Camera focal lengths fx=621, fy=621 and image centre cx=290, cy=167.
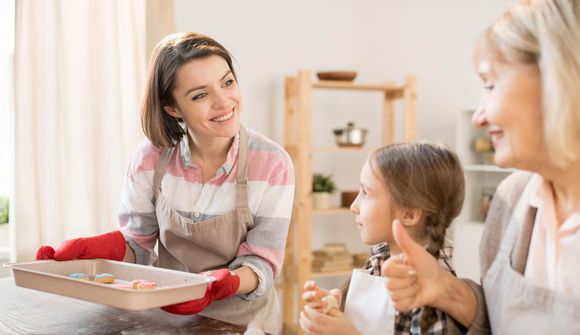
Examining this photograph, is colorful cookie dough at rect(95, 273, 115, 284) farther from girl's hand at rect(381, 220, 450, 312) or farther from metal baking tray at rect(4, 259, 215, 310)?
girl's hand at rect(381, 220, 450, 312)

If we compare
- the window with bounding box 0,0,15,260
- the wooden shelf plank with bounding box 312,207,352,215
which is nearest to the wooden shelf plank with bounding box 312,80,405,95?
the wooden shelf plank with bounding box 312,207,352,215

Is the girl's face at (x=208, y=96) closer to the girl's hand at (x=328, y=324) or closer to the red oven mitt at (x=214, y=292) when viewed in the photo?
the red oven mitt at (x=214, y=292)

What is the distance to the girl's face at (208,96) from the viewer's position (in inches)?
64.0

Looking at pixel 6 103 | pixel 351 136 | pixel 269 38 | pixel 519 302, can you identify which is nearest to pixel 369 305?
pixel 519 302

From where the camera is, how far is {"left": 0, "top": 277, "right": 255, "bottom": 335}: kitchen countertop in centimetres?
126

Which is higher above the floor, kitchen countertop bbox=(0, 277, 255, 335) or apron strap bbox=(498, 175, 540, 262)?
apron strap bbox=(498, 175, 540, 262)

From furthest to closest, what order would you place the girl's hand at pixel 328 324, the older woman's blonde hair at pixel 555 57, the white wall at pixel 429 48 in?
the white wall at pixel 429 48 → the girl's hand at pixel 328 324 → the older woman's blonde hair at pixel 555 57

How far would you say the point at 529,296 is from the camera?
95cm

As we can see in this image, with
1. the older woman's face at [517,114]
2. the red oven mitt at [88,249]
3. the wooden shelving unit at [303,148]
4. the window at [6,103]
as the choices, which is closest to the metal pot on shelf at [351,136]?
the wooden shelving unit at [303,148]

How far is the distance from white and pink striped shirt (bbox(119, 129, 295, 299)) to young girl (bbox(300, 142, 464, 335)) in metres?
0.34

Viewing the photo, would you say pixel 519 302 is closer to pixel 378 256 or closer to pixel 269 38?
pixel 378 256

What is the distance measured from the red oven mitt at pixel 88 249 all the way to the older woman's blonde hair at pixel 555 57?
46.0 inches

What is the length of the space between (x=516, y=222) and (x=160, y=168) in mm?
A: 1030

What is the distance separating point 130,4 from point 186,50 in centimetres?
173
